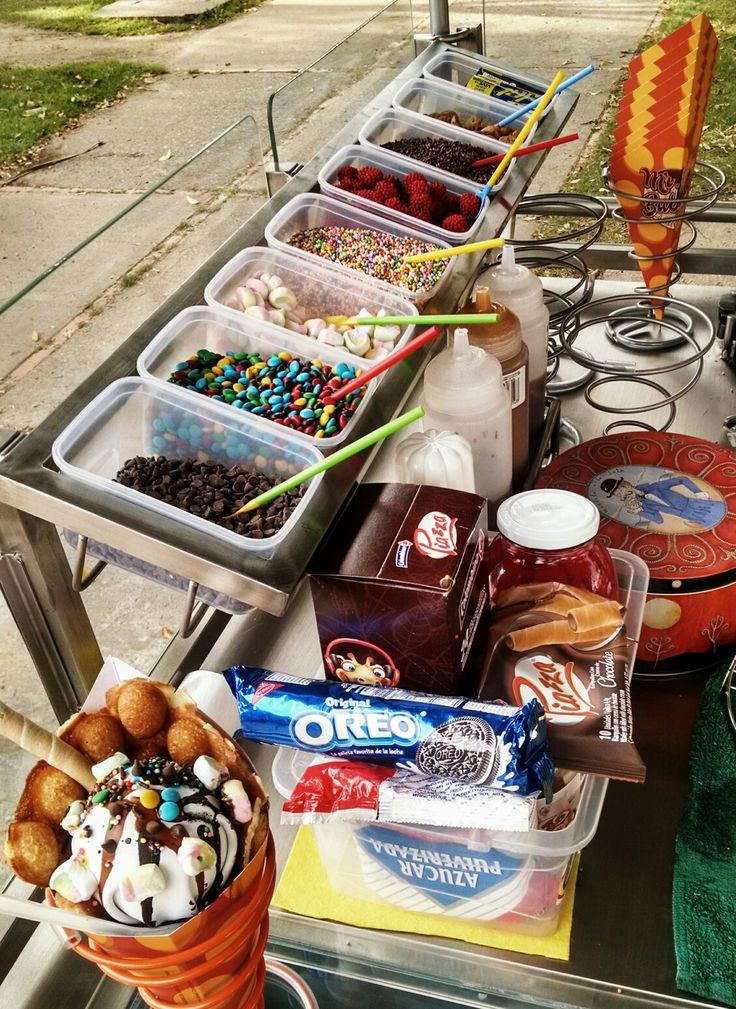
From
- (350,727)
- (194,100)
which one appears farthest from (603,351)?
(194,100)

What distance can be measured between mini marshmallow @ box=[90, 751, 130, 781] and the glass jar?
0.40 metres

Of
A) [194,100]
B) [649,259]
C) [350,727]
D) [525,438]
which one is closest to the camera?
[350,727]

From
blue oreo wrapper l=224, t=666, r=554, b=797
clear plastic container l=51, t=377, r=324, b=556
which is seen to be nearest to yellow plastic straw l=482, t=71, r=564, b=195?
clear plastic container l=51, t=377, r=324, b=556

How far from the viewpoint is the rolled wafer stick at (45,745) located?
625 mm

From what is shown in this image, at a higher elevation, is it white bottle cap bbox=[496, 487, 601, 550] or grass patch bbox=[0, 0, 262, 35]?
white bottle cap bbox=[496, 487, 601, 550]

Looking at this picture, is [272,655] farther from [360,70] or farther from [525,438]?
[360,70]

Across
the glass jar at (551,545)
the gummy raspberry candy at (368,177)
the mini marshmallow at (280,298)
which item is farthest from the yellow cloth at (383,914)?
the gummy raspberry candy at (368,177)

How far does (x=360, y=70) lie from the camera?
173 centimetres

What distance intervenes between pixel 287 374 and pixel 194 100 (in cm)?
555

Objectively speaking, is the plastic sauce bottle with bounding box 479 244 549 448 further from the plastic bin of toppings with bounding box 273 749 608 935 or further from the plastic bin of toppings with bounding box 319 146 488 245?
the plastic bin of toppings with bounding box 273 749 608 935

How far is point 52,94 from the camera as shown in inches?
251

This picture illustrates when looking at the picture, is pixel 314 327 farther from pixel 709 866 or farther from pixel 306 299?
pixel 709 866

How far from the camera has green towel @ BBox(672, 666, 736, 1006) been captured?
2.69ft

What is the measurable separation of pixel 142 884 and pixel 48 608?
46 centimetres
